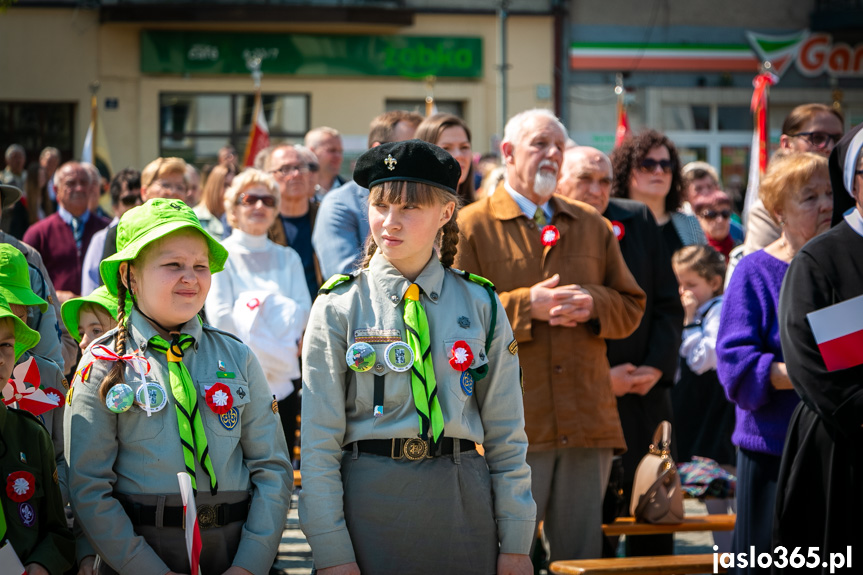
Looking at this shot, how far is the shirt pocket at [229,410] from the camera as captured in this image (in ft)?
10.8

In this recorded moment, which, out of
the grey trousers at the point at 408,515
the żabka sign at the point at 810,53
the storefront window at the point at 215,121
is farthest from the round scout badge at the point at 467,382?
the żabka sign at the point at 810,53

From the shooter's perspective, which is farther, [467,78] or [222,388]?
[467,78]

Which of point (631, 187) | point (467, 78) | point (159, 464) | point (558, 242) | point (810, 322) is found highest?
point (467, 78)

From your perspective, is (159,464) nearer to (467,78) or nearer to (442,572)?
(442,572)

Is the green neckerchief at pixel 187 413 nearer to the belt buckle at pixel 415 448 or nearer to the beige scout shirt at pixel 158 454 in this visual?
the beige scout shirt at pixel 158 454

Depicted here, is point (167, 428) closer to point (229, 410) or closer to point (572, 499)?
point (229, 410)

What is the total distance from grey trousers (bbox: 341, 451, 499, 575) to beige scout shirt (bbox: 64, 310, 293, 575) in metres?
0.27

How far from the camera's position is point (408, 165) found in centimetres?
338

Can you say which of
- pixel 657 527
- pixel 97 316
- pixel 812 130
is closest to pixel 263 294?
pixel 97 316

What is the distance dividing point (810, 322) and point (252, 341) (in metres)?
2.91

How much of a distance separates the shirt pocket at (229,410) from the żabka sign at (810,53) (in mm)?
20736

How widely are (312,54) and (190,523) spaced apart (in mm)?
18722

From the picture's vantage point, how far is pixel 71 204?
7.75 meters

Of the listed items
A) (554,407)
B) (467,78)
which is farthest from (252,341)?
(467,78)
